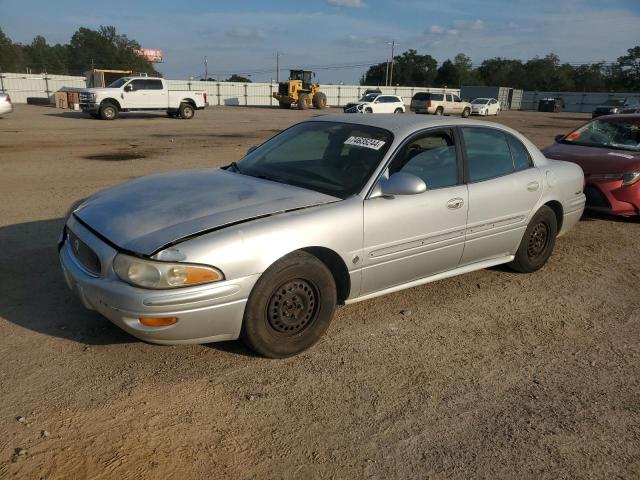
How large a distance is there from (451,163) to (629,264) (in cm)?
274

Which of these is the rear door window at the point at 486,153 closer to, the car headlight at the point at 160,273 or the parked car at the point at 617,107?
the car headlight at the point at 160,273

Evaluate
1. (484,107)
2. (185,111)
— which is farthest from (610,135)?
(484,107)

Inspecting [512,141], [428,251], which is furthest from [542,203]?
[428,251]

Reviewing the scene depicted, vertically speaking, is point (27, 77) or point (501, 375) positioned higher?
point (27, 77)

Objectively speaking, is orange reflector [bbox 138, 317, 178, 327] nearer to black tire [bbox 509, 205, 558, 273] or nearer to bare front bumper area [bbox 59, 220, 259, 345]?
bare front bumper area [bbox 59, 220, 259, 345]

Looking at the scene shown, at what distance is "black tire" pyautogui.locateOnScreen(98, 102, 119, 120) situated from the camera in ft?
73.3

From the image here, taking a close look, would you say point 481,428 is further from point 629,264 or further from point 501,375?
point 629,264

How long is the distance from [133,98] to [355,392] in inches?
920

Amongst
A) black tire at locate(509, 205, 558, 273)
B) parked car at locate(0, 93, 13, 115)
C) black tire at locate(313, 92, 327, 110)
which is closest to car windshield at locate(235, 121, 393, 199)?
black tire at locate(509, 205, 558, 273)

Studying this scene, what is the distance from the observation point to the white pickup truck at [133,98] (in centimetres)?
2220

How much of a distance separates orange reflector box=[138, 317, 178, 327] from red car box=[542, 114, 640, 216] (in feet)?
19.3

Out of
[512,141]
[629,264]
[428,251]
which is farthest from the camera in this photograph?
[629,264]

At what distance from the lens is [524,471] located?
2330mm

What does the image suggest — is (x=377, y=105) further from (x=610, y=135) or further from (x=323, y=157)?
(x=323, y=157)
